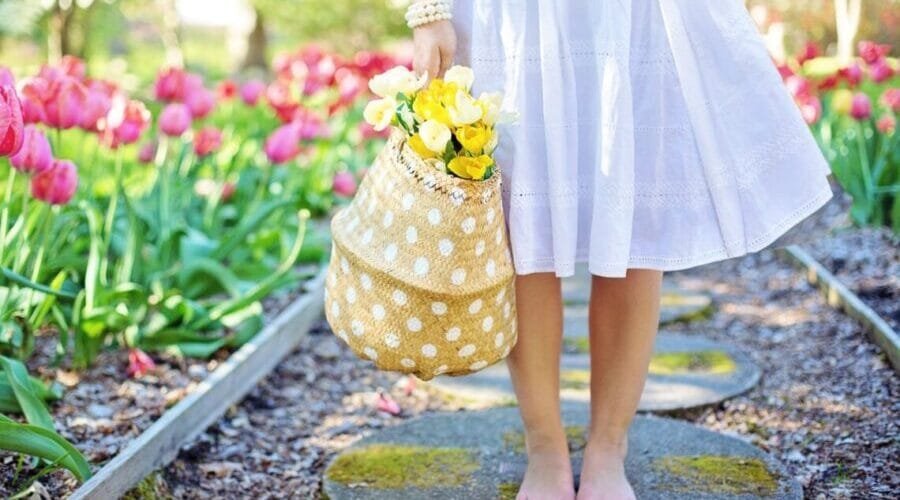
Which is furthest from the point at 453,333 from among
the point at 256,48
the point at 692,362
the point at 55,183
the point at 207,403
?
the point at 256,48

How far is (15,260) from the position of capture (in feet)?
8.34

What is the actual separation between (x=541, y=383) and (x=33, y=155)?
45.2 inches

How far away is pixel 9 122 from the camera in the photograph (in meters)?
1.87

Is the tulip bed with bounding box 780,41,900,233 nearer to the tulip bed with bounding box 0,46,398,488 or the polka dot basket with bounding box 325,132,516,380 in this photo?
the tulip bed with bounding box 0,46,398,488

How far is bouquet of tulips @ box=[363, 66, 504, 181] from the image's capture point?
1676 mm

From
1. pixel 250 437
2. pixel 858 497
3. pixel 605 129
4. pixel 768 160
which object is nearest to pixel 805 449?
pixel 858 497

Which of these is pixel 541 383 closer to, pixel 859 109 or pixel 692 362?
pixel 692 362

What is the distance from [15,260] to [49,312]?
11.9 inches

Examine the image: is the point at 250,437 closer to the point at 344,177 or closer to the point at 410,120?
the point at 410,120

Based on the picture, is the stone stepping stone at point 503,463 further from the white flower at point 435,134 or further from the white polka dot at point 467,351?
the white flower at point 435,134

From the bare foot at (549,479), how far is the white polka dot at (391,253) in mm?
540

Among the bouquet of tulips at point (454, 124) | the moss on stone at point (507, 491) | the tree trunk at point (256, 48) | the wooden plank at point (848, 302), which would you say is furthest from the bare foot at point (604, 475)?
the tree trunk at point (256, 48)

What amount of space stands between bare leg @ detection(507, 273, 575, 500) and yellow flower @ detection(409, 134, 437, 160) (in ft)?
1.09

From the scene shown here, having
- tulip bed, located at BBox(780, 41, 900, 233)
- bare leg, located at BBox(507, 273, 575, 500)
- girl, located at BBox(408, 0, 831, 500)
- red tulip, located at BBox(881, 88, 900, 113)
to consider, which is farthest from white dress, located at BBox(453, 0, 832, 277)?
red tulip, located at BBox(881, 88, 900, 113)
